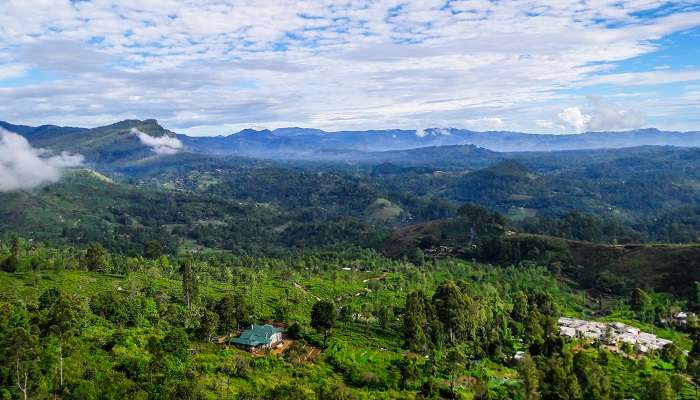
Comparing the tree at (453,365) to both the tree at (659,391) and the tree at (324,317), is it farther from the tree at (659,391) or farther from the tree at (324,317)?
the tree at (659,391)

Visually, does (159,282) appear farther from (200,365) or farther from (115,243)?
(115,243)

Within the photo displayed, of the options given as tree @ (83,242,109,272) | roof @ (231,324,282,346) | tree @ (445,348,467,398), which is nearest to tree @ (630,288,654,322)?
tree @ (445,348,467,398)

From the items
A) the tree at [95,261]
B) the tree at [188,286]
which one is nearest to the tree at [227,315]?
the tree at [188,286]

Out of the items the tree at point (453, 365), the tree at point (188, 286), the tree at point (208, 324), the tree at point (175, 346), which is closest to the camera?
the tree at point (175, 346)

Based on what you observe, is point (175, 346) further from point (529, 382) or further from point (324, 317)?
point (529, 382)

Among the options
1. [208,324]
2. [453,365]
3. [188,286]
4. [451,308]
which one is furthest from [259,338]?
[451,308]

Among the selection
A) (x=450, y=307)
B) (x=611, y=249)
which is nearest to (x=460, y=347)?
(x=450, y=307)

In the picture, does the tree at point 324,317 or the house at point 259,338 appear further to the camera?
the tree at point 324,317

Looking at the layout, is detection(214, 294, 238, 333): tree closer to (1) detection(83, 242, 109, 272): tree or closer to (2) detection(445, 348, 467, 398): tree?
(2) detection(445, 348, 467, 398): tree
